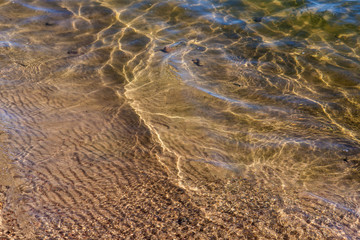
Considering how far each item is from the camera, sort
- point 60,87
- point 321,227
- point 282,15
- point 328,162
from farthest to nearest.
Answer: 1. point 282,15
2. point 60,87
3. point 328,162
4. point 321,227

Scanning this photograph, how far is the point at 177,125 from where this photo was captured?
366 centimetres

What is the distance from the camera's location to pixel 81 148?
322cm

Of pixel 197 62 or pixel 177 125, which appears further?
pixel 197 62

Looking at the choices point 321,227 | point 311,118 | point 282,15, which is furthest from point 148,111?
point 282,15

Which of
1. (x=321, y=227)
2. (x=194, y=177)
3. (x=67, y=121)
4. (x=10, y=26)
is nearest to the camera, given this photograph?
(x=321, y=227)

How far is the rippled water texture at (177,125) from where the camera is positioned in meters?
2.53

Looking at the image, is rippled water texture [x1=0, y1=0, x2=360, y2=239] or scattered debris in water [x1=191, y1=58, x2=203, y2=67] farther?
scattered debris in water [x1=191, y1=58, x2=203, y2=67]

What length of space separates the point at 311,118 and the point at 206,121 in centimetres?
129

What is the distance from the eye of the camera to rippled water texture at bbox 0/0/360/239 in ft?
8.29

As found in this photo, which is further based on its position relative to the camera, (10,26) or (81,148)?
(10,26)

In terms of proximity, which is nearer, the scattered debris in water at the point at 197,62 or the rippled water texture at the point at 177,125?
the rippled water texture at the point at 177,125

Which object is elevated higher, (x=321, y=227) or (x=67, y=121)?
(x=321, y=227)

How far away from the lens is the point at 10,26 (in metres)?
5.71

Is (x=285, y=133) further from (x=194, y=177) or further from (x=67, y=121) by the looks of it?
Result: (x=67, y=121)
